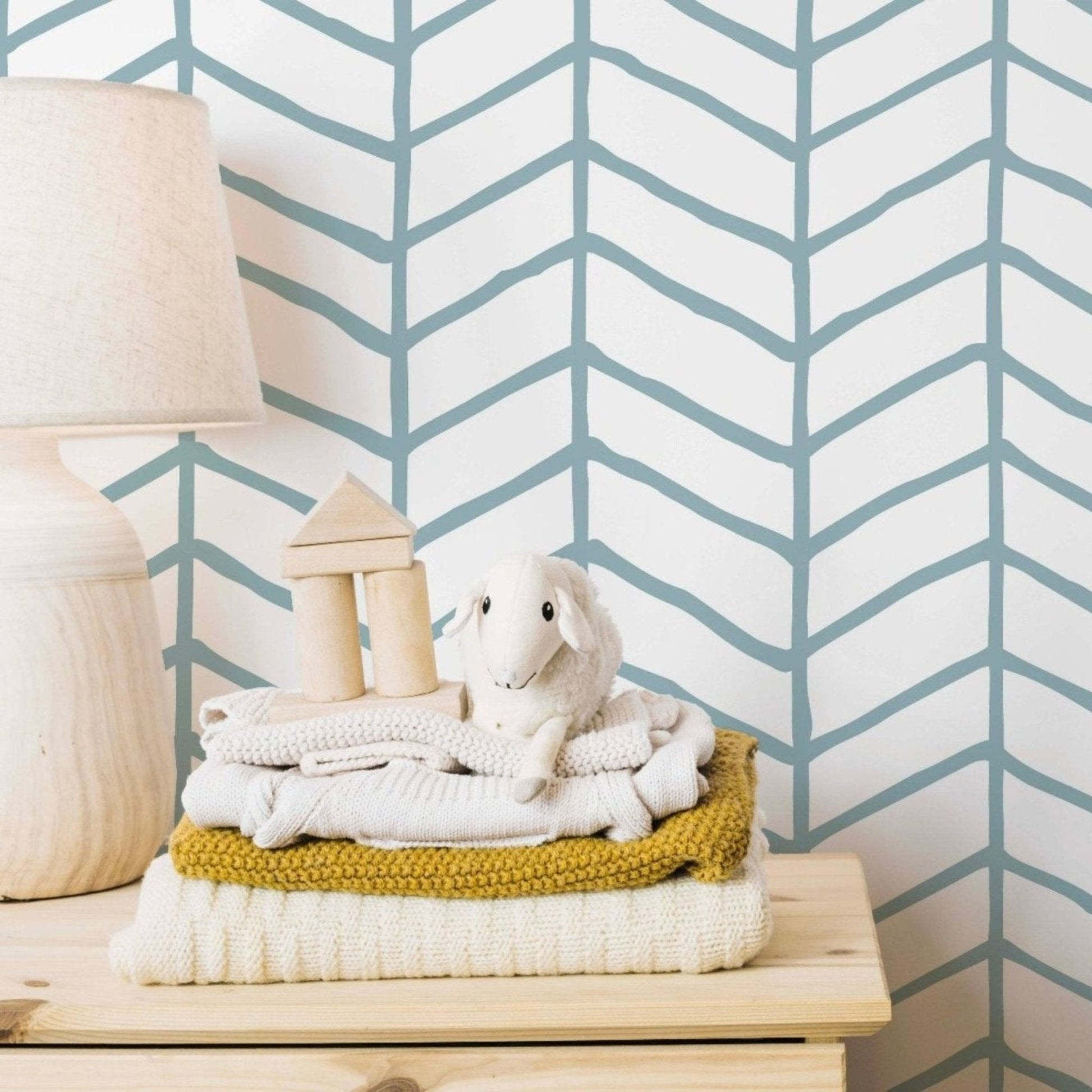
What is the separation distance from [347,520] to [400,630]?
9 centimetres

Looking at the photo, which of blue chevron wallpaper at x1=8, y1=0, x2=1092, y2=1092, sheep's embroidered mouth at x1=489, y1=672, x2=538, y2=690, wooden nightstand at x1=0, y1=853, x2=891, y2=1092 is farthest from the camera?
blue chevron wallpaper at x1=8, y1=0, x2=1092, y2=1092

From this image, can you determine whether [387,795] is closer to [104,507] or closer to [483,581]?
[483,581]

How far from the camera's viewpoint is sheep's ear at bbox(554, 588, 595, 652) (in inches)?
36.8

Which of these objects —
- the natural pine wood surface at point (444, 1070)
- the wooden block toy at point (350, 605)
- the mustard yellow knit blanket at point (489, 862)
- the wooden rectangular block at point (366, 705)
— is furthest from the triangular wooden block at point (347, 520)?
the natural pine wood surface at point (444, 1070)

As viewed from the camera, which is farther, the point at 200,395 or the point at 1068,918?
the point at 1068,918

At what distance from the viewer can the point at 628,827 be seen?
2.91ft

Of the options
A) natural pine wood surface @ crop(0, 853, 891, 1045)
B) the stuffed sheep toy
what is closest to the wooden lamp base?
natural pine wood surface @ crop(0, 853, 891, 1045)

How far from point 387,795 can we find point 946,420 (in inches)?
27.9

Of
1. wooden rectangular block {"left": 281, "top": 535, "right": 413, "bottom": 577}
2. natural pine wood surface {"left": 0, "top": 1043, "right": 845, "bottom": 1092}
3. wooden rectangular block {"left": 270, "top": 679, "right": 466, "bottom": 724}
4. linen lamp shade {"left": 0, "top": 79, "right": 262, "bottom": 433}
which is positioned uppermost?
linen lamp shade {"left": 0, "top": 79, "right": 262, "bottom": 433}

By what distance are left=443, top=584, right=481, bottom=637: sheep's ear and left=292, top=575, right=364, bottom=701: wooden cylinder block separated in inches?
3.4

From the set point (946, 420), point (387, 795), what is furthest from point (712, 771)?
point (946, 420)

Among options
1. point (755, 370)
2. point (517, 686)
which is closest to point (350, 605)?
point (517, 686)

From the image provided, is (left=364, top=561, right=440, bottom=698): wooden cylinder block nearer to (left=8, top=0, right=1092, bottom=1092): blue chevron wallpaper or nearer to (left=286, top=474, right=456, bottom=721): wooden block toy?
(left=286, top=474, right=456, bottom=721): wooden block toy

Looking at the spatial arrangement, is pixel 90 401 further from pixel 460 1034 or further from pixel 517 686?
pixel 460 1034
